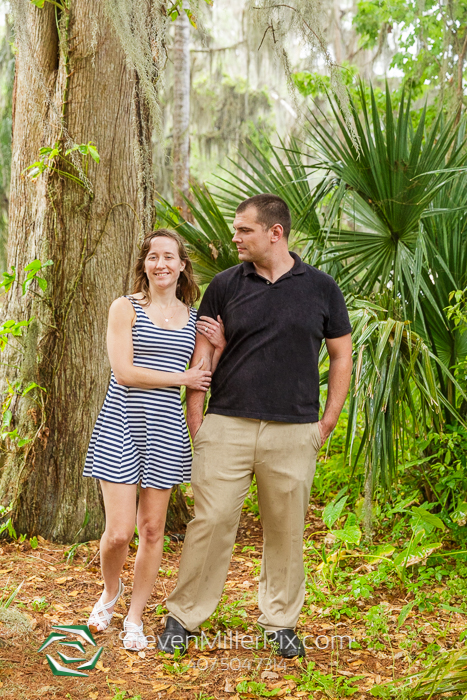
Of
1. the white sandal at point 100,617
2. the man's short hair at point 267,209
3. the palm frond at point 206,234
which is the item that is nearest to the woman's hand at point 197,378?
the man's short hair at point 267,209

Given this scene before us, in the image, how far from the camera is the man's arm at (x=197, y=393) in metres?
3.00

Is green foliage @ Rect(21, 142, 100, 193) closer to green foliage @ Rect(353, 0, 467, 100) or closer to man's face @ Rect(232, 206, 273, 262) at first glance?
man's face @ Rect(232, 206, 273, 262)

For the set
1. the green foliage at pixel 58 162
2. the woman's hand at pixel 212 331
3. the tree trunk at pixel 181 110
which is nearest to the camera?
the woman's hand at pixel 212 331

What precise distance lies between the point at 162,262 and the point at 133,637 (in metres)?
1.71

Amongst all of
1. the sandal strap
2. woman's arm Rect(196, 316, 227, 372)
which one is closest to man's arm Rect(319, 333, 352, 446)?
woman's arm Rect(196, 316, 227, 372)

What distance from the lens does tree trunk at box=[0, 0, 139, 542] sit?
Result: 390 centimetres

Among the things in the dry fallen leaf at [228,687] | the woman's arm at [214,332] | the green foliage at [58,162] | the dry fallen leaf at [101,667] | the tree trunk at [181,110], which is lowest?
the dry fallen leaf at [228,687]

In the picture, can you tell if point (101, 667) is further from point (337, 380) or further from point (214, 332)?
point (337, 380)

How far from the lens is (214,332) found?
9.78ft

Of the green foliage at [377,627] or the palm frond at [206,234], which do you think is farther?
the palm frond at [206,234]

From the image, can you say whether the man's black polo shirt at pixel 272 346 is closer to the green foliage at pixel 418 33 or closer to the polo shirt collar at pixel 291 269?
the polo shirt collar at pixel 291 269

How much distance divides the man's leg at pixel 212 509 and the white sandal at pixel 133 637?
168 millimetres

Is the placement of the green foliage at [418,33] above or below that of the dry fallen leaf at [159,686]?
above

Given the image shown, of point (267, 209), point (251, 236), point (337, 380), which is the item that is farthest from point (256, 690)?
point (267, 209)
